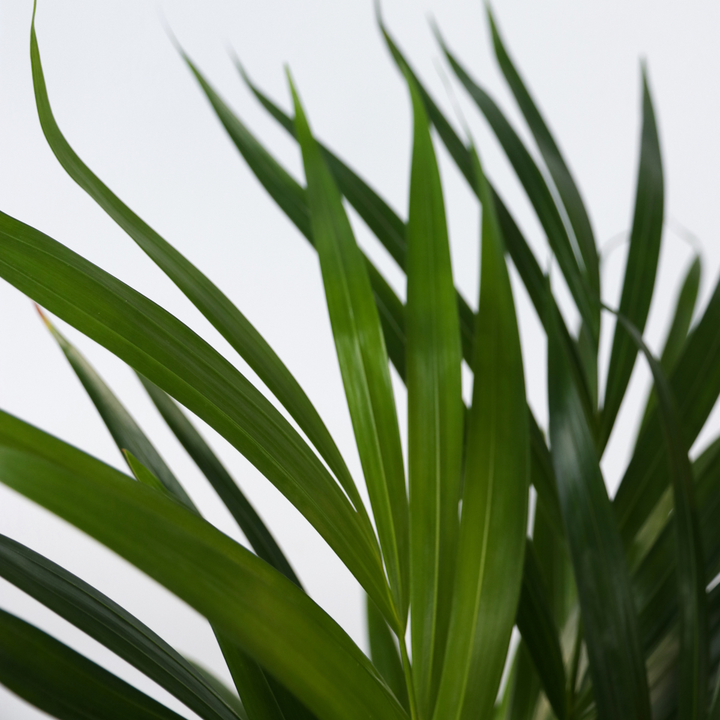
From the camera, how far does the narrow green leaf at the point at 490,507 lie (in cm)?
22

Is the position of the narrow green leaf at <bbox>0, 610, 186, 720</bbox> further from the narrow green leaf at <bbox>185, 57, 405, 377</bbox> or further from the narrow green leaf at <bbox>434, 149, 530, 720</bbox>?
the narrow green leaf at <bbox>185, 57, 405, 377</bbox>

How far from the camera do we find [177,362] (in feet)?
0.81

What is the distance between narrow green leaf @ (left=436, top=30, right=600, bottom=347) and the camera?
440mm

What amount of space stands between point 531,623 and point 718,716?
0.09m

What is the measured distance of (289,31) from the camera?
110 centimetres

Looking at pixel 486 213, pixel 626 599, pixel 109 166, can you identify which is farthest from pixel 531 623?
pixel 109 166

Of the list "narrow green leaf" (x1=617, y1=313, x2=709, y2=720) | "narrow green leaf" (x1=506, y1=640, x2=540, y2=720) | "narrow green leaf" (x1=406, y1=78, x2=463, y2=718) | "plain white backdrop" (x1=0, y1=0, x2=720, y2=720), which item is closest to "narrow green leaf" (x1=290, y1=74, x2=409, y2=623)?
"narrow green leaf" (x1=406, y1=78, x2=463, y2=718)

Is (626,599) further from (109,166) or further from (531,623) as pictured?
(109,166)

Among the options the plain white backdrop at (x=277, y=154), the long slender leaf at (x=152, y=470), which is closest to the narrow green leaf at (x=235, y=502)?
the long slender leaf at (x=152, y=470)

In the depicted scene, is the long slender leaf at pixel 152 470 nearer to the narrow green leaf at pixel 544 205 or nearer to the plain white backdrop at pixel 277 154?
the narrow green leaf at pixel 544 205

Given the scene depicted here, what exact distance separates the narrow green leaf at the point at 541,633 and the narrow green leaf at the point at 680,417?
0.30 feet

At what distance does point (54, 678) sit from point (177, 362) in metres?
0.12

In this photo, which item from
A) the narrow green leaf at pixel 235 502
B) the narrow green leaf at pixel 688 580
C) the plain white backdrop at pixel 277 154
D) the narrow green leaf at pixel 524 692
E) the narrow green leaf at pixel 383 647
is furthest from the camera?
the plain white backdrop at pixel 277 154

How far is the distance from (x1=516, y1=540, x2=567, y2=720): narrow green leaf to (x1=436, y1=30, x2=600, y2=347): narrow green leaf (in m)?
0.19
